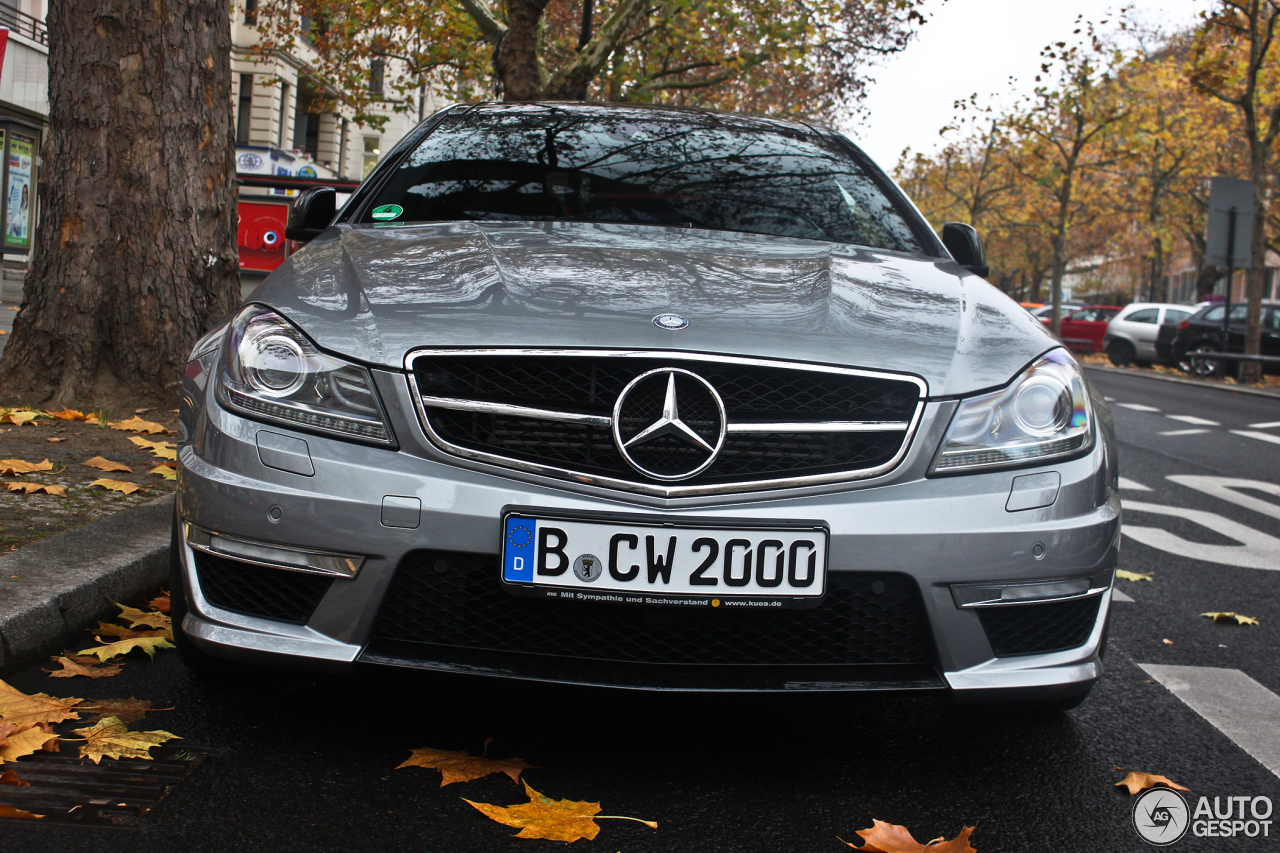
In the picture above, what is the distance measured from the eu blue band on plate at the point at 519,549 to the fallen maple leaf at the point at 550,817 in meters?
0.41

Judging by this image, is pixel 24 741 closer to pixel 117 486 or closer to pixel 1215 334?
pixel 117 486

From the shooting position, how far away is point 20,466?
4.67 meters

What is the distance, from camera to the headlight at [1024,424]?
99.3 inches

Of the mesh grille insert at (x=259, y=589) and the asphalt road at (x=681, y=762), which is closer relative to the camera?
the asphalt road at (x=681, y=762)

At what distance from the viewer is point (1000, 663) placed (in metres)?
2.54

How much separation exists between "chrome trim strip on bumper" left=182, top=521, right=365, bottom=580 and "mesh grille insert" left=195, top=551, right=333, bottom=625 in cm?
2

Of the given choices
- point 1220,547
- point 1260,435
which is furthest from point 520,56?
point 1220,547

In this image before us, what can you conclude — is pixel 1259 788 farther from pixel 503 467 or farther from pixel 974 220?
pixel 974 220

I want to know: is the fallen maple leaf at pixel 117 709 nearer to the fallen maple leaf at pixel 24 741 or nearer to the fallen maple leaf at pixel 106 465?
the fallen maple leaf at pixel 24 741

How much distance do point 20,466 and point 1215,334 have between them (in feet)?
84.6

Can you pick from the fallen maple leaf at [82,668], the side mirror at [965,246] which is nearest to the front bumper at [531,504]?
the fallen maple leaf at [82,668]

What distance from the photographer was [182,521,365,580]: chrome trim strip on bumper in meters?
2.40

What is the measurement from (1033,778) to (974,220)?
56858 mm

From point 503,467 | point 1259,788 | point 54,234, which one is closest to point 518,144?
point 503,467
